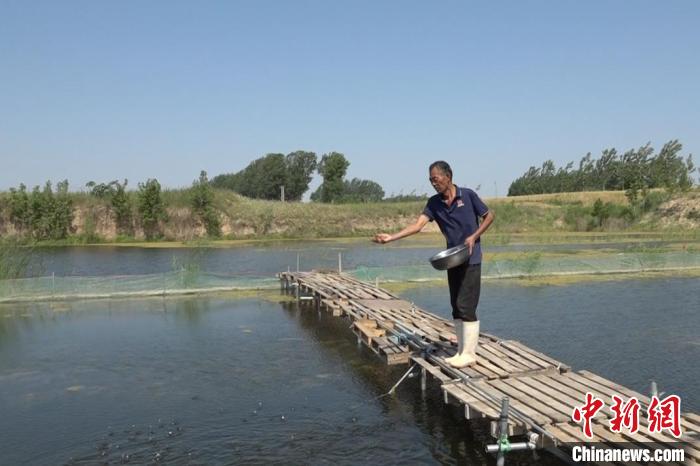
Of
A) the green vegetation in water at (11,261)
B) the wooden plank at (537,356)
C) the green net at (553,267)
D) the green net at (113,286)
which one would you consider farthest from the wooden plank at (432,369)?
the green vegetation in water at (11,261)

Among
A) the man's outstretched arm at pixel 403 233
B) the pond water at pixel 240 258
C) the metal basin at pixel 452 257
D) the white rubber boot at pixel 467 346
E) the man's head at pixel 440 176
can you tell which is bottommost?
the pond water at pixel 240 258

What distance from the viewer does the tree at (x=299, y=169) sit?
81.6m

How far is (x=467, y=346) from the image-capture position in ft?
22.1

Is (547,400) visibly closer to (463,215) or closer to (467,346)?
(467,346)

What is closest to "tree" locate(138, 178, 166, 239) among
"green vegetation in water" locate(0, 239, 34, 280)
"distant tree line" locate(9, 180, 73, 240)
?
"distant tree line" locate(9, 180, 73, 240)

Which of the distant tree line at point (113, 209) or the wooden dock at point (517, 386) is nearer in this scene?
the wooden dock at point (517, 386)

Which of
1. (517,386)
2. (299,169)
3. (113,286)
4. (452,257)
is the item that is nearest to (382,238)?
(452,257)

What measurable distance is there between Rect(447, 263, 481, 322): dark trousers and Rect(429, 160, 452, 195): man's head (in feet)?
2.81

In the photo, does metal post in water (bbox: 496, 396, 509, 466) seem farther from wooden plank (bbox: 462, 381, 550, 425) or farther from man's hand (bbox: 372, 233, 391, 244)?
man's hand (bbox: 372, 233, 391, 244)

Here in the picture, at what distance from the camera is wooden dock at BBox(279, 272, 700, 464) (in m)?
4.74

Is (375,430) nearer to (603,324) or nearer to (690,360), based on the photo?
(690,360)

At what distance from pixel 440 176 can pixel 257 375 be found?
446 centimetres

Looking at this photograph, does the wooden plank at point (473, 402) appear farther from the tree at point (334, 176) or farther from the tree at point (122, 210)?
the tree at point (334, 176)

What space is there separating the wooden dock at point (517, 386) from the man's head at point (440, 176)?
202 cm
